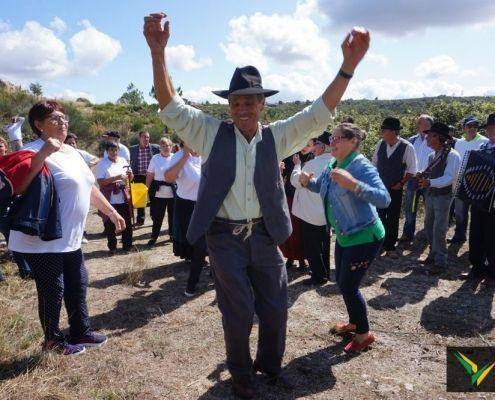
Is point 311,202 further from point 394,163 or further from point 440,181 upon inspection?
point 394,163

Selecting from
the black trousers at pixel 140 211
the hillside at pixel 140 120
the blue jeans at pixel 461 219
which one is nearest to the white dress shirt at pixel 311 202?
the blue jeans at pixel 461 219

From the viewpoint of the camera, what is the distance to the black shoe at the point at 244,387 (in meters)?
2.99

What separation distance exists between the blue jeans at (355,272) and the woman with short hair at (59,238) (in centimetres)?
220

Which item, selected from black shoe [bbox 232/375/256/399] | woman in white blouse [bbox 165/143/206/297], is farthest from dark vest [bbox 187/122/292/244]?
woman in white blouse [bbox 165/143/206/297]

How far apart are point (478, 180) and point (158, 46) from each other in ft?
13.7

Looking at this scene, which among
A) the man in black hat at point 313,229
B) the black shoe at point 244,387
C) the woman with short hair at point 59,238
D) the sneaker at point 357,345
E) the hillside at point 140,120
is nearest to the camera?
the black shoe at point 244,387

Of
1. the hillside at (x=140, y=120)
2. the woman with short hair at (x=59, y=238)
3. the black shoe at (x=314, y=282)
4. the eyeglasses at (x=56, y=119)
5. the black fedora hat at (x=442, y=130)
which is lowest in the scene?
the black shoe at (x=314, y=282)

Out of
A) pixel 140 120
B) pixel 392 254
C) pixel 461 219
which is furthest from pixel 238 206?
pixel 140 120

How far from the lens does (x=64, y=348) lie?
11.6ft

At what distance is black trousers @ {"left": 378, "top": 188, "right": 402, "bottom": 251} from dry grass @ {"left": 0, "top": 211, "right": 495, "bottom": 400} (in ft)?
2.28

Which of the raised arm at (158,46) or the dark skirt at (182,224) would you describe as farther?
the dark skirt at (182,224)

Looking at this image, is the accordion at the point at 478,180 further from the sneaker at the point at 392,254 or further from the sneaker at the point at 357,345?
the sneaker at the point at 357,345

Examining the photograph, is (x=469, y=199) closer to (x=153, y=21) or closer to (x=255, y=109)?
(x=255, y=109)

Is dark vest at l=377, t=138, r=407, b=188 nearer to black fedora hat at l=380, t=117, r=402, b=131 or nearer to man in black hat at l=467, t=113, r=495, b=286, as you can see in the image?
black fedora hat at l=380, t=117, r=402, b=131
